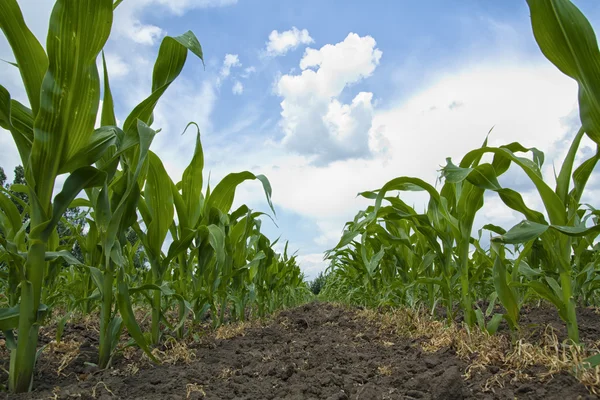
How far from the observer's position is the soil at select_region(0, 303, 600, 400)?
63.2 inches

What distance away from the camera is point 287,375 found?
6.64ft

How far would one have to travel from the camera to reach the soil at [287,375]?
1.61m

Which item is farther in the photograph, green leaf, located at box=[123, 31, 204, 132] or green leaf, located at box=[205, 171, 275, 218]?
green leaf, located at box=[205, 171, 275, 218]

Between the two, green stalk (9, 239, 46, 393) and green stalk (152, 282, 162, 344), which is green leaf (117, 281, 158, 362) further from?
green stalk (152, 282, 162, 344)

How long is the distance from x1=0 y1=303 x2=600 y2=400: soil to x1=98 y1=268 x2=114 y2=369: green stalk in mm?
78

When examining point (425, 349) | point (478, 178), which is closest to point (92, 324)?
point (425, 349)

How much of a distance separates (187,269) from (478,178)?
1.90m

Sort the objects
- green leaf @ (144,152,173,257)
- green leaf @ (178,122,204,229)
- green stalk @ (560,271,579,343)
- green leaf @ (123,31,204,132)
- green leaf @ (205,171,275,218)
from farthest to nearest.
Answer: green leaf @ (205,171,275,218) → green leaf @ (178,122,204,229) → green leaf @ (144,152,173,257) → green leaf @ (123,31,204,132) → green stalk @ (560,271,579,343)

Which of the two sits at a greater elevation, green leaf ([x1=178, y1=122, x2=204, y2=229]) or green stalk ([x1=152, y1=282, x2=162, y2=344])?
green leaf ([x1=178, y1=122, x2=204, y2=229])

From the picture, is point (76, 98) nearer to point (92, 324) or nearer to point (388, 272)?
point (92, 324)

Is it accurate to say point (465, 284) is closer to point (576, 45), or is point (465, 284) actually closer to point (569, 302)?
point (569, 302)

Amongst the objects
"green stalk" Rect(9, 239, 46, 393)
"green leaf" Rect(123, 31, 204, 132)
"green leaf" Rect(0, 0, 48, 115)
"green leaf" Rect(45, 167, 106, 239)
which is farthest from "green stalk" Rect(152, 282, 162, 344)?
"green leaf" Rect(0, 0, 48, 115)

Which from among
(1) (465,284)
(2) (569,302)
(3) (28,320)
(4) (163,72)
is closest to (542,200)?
(2) (569,302)

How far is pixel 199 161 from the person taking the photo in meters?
2.72
